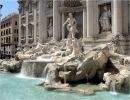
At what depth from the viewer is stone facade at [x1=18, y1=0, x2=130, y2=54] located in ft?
67.8

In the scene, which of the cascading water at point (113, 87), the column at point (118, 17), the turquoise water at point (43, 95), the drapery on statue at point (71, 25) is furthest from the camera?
the drapery on statue at point (71, 25)

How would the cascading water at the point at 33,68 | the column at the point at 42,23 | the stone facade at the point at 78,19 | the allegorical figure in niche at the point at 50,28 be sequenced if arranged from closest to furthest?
1. the cascading water at the point at 33,68
2. the stone facade at the point at 78,19
3. the allegorical figure in niche at the point at 50,28
4. the column at the point at 42,23

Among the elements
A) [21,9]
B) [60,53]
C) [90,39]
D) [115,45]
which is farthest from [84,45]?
[21,9]

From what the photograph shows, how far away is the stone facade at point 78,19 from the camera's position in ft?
67.8

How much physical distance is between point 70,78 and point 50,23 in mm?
14399

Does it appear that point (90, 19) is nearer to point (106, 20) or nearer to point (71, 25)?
point (106, 20)

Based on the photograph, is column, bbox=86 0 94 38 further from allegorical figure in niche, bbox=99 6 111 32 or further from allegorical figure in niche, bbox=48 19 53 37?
allegorical figure in niche, bbox=48 19 53 37

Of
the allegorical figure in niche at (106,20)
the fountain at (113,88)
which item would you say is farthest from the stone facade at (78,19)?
the fountain at (113,88)

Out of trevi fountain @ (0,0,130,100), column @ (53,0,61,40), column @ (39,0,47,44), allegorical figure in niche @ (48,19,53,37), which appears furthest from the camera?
column @ (39,0,47,44)

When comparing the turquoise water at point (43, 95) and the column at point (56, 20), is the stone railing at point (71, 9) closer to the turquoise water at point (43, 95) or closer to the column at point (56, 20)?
the column at point (56, 20)

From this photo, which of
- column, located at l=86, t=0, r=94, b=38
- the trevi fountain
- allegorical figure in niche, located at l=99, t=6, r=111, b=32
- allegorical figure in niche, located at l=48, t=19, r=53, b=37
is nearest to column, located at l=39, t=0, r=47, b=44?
allegorical figure in niche, located at l=48, t=19, r=53, b=37

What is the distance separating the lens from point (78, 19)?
85.0 feet

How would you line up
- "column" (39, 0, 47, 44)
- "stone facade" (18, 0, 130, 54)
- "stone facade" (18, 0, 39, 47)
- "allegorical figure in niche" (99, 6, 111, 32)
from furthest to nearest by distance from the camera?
"stone facade" (18, 0, 39, 47) → "column" (39, 0, 47, 44) → "allegorical figure in niche" (99, 6, 111, 32) → "stone facade" (18, 0, 130, 54)

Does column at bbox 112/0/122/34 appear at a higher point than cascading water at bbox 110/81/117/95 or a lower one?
higher
